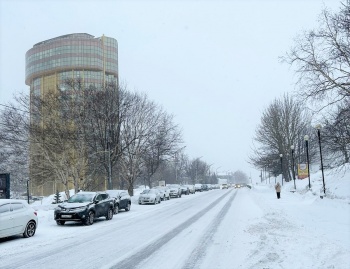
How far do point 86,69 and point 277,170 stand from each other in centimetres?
6252

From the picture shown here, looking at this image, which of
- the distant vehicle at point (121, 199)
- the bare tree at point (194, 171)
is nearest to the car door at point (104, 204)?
the distant vehicle at point (121, 199)

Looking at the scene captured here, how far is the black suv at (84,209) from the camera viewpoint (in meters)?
17.7

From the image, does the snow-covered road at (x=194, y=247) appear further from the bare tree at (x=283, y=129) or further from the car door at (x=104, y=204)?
the bare tree at (x=283, y=129)

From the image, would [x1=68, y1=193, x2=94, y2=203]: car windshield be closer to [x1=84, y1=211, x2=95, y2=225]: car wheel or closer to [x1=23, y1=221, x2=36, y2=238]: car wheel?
[x1=84, y1=211, x2=95, y2=225]: car wheel

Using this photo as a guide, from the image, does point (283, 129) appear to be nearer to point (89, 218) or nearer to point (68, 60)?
point (89, 218)

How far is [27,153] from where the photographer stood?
1452 inches

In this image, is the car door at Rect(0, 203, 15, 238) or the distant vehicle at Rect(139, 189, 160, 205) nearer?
the car door at Rect(0, 203, 15, 238)

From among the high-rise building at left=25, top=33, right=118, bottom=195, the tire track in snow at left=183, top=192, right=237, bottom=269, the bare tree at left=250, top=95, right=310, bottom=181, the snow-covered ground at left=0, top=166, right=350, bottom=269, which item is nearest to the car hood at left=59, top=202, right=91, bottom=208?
the snow-covered ground at left=0, top=166, right=350, bottom=269

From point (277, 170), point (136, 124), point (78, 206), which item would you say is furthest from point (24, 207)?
point (277, 170)

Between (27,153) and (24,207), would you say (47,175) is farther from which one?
(24,207)

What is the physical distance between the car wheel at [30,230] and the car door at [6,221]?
79cm

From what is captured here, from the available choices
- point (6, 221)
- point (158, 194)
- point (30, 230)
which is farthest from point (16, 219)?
point (158, 194)

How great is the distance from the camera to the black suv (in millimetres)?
17656

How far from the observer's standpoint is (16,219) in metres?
13.4
